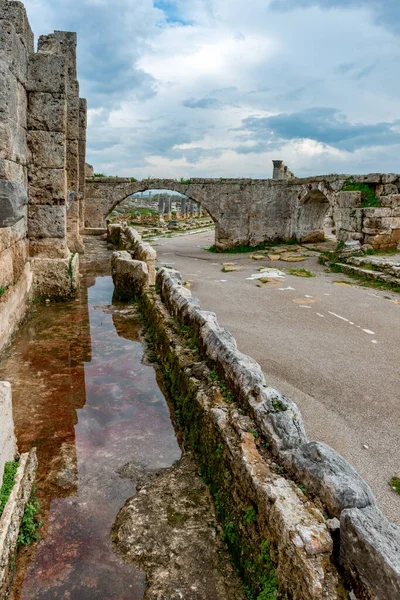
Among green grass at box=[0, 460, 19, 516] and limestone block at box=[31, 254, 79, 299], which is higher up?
limestone block at box=[31, 254, 79, 299]

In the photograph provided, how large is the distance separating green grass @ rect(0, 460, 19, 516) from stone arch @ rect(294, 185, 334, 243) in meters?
17.6

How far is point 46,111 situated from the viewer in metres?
7.31

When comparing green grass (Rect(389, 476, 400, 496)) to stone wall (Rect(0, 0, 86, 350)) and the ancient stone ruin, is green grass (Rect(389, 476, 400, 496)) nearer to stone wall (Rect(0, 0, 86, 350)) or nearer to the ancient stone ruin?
the ancient stone ruin

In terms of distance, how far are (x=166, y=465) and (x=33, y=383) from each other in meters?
1.97

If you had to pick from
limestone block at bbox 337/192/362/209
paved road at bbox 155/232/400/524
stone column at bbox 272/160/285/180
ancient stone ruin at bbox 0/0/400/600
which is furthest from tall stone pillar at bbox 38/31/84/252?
stone column at bbox 272/160/285/180

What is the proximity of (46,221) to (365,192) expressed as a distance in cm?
1167

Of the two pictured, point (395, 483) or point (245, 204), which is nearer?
point (395, 483)

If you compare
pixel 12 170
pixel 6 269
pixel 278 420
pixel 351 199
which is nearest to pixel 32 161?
pixel 12 170

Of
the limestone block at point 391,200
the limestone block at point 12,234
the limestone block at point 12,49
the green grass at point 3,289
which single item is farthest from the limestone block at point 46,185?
the limestone block at point 391,200

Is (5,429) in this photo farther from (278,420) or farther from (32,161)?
(32,161)

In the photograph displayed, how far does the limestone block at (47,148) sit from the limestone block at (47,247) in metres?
1.22

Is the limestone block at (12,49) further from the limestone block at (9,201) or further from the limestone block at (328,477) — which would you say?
the limestone block at (328,477)

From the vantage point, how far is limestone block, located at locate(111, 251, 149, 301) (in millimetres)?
8828

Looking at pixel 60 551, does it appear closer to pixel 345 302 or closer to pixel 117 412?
pixel 117 412
